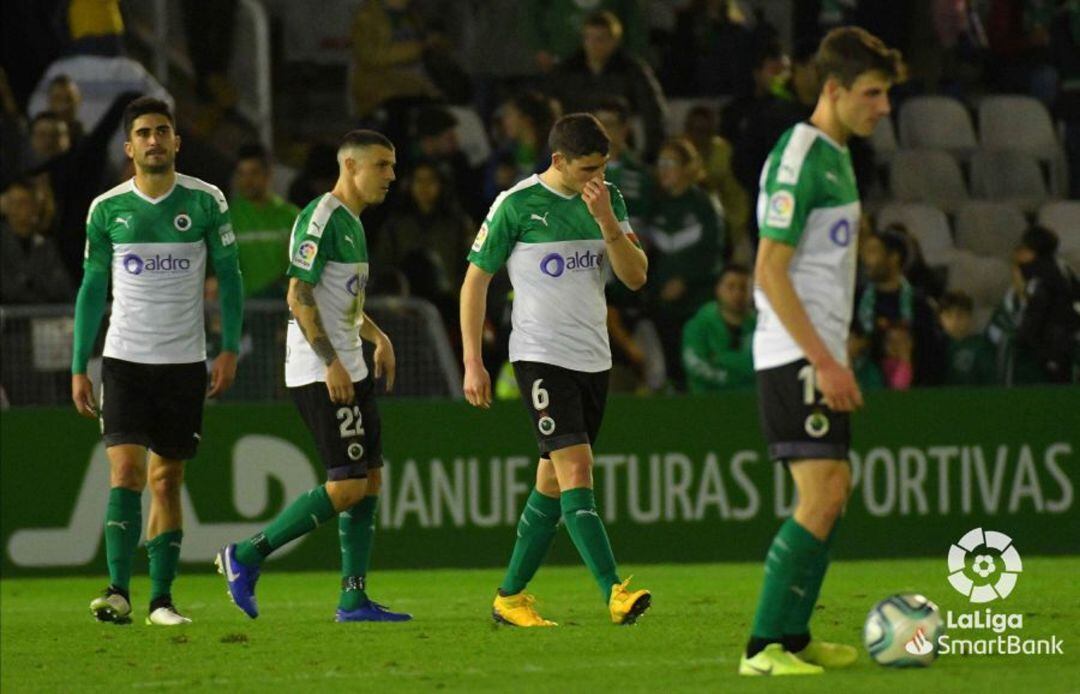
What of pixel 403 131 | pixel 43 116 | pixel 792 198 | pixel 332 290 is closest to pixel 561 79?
pixel 403 131

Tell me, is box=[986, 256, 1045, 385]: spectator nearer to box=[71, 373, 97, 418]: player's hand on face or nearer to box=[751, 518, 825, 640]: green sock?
box=[71, 373, 97, 418]: player's hand on face

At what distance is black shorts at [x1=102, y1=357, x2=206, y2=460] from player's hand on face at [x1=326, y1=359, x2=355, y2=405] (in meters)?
0.80

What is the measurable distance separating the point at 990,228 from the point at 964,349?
3211 millimetres

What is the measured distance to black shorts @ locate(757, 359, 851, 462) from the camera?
7.30 meters

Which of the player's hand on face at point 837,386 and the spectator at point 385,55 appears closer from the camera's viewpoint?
the player's hand on face at point 837,386

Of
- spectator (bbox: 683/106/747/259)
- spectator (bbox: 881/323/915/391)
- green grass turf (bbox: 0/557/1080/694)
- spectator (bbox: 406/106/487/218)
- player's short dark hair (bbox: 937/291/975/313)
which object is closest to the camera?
green grass turf (bbox: 0/557/1080/694)

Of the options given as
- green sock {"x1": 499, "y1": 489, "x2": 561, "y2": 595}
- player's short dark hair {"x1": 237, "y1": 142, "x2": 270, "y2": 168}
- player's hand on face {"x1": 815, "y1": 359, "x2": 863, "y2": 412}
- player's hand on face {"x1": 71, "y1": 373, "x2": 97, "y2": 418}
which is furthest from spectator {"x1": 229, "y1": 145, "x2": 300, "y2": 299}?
player's hand on face {"x1": 815, "y1": 359, "x2": 863, "y2": 412}

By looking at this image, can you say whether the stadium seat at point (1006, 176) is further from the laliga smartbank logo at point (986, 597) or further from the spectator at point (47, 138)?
the spectator at point (47, 138)

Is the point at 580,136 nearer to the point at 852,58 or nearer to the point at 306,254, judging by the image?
the point at 306,254

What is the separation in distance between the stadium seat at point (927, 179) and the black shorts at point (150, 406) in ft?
30.6

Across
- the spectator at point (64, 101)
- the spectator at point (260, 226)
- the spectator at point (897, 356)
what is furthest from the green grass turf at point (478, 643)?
the spectator at point (64, 101)

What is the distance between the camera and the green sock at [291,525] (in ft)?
31.9

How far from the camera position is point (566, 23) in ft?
58.0

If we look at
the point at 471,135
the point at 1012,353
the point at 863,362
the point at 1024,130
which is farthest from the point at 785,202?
the point at 1024,130
